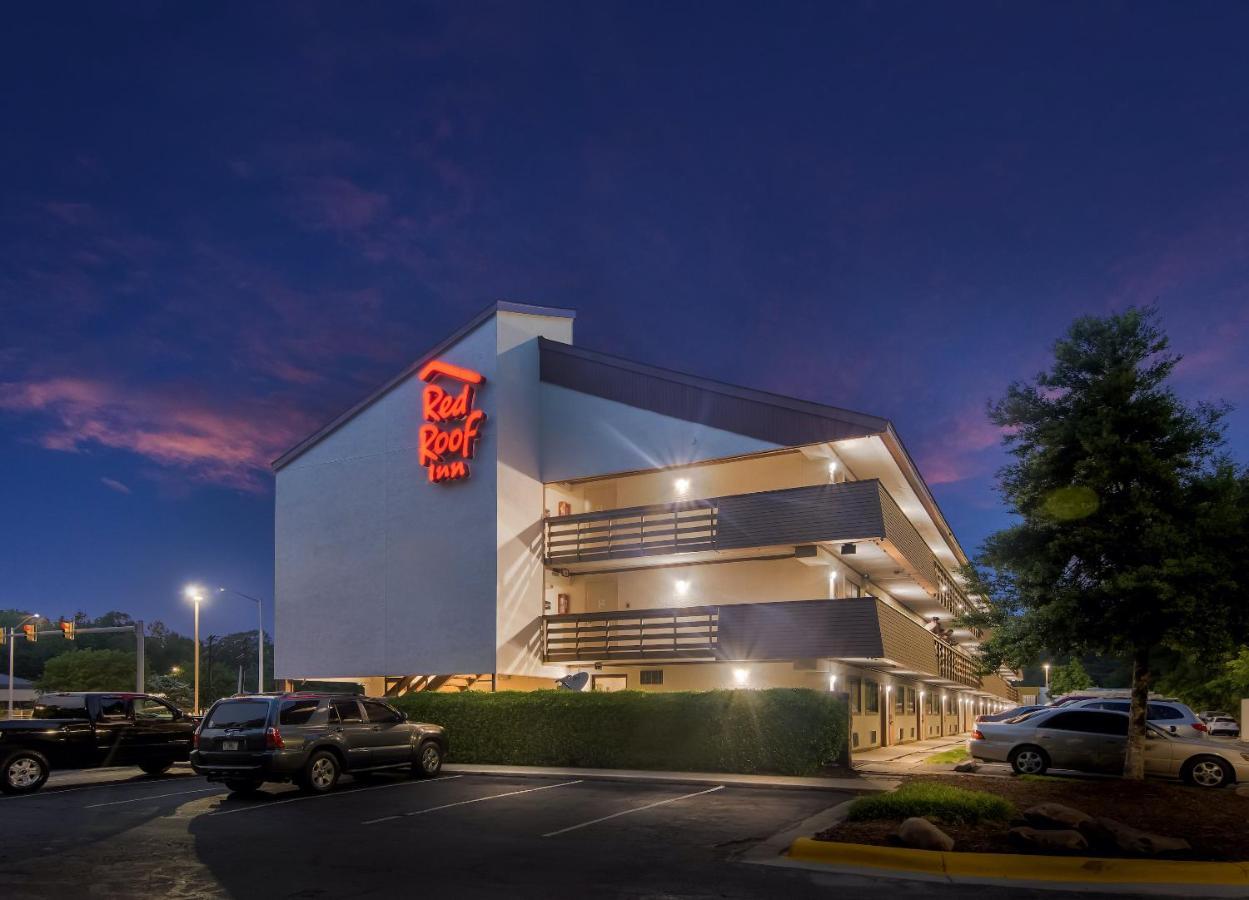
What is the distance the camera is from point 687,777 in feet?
70.9

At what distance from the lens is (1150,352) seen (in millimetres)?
17719

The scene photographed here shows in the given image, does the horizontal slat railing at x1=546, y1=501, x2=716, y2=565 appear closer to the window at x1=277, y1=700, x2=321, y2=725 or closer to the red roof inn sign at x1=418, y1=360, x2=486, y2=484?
the red roof inn sign at x1=418, y1=360, x2=486, y2=484

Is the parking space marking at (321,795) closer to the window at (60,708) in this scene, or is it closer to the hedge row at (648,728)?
the hedge row at (648,728)

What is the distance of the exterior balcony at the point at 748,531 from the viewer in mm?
26344

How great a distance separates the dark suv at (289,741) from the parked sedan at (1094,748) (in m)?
12.8

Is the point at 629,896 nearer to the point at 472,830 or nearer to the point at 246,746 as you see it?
the point at 472,830

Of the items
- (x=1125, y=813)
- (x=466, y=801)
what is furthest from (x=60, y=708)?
(x=1125, y=813)

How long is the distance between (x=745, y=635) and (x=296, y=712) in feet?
40.4

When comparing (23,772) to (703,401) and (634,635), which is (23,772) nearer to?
(634,635)

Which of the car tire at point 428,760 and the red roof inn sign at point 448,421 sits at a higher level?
the red roof inn sign at point 448,421

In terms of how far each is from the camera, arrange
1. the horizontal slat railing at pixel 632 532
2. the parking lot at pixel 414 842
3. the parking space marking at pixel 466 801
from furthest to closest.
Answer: the horizontal slat railing at pixel 632 532, the parking space marking at pixel 466 801, the parking lot at pixel 414 842

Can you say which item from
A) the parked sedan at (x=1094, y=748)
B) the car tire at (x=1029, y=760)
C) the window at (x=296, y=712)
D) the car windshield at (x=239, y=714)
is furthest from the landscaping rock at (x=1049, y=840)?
the car windshield at (x=239, y=714)

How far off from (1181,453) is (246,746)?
16.7 m

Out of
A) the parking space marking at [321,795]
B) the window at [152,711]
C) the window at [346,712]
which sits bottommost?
the parking space marking at [321,795]
